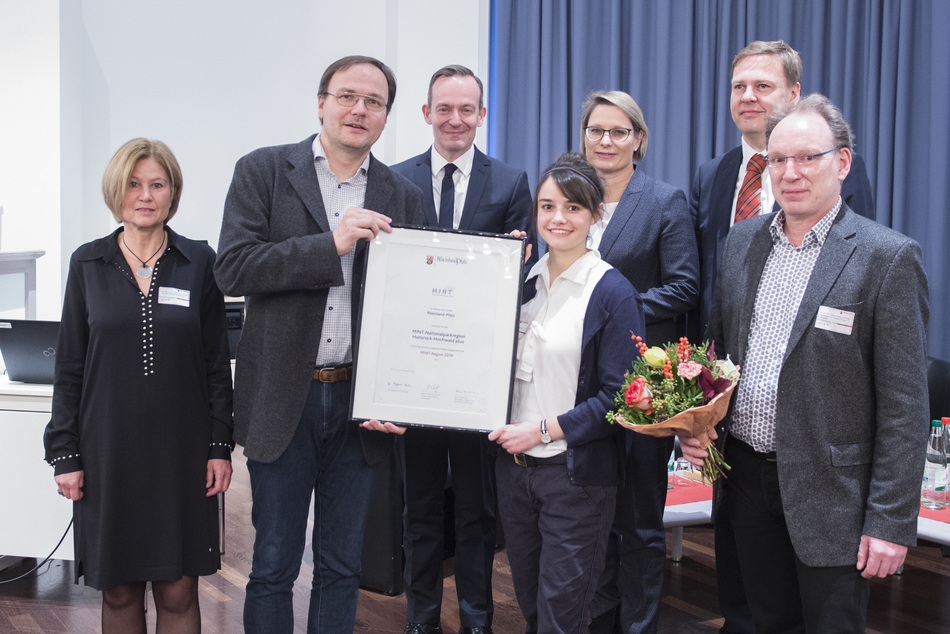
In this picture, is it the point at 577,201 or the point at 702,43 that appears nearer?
the point at 577,201

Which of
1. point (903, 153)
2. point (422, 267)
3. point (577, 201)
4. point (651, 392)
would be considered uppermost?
point (903, 153)

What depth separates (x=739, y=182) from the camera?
103 inches

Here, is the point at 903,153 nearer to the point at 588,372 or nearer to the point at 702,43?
the point at 702,43

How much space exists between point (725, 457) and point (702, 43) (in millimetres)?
3674

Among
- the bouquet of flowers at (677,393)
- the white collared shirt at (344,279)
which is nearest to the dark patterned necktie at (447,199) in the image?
the white collared shirt at (344,279)

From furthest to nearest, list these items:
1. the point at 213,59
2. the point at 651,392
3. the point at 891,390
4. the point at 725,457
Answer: the point at 213,59
the point at 725,457
the point at 651,392
the point at 891,390

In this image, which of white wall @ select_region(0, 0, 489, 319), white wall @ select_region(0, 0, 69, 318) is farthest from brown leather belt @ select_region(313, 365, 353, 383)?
white wall @ select_region(0, 0, 69, 318)

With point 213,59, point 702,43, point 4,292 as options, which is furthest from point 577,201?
point 213,59

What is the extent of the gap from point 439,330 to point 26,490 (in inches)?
85.9

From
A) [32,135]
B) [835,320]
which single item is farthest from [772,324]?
[32,135]

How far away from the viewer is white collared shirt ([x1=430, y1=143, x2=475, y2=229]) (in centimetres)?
270

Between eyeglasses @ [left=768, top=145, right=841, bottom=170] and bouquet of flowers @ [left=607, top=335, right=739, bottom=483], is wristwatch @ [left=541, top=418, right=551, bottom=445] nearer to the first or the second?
bouquet of flowers @ [left=607, top=335, right=739, bottom=483]

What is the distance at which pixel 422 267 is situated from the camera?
2.05 meters

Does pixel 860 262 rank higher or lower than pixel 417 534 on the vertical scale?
higher
